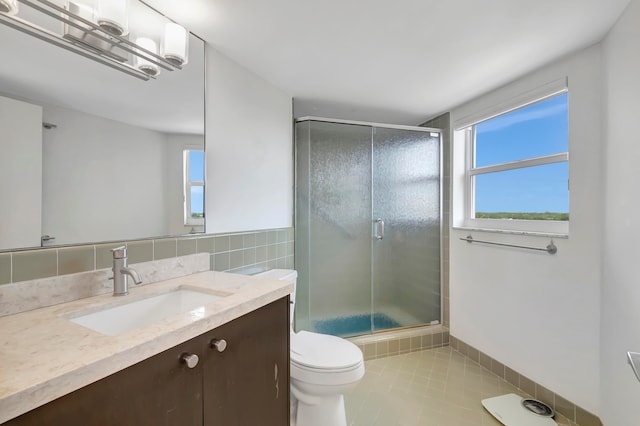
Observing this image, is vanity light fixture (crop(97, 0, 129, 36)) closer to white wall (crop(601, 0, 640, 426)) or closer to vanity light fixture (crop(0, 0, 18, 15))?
vanity light fixture (crop(0, 0, 18, 15))

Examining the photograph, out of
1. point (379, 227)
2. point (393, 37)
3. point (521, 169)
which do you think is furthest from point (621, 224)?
point (379, 227)

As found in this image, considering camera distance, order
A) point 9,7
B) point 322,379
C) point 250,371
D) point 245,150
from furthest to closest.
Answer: point 245,150 → point 322,379 → point 250,371 → point 9,7

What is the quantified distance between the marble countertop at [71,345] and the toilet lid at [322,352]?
0.58m

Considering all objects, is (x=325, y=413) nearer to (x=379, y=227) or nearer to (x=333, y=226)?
(x=333, y=226)

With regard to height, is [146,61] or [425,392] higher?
[146,61]

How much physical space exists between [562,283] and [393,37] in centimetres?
173

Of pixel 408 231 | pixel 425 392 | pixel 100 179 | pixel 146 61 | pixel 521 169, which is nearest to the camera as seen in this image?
pixel 100 179

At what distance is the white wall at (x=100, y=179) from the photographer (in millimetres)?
977

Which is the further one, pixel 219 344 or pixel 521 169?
pixel 521 169

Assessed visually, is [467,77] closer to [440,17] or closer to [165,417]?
[440,17]

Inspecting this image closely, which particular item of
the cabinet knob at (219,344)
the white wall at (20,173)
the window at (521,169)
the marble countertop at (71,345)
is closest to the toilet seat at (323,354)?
the marble countertop at (71,345)

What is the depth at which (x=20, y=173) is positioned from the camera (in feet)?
2.94

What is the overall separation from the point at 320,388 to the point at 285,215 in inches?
47.2

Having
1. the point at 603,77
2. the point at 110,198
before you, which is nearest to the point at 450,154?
the point at 603,77
